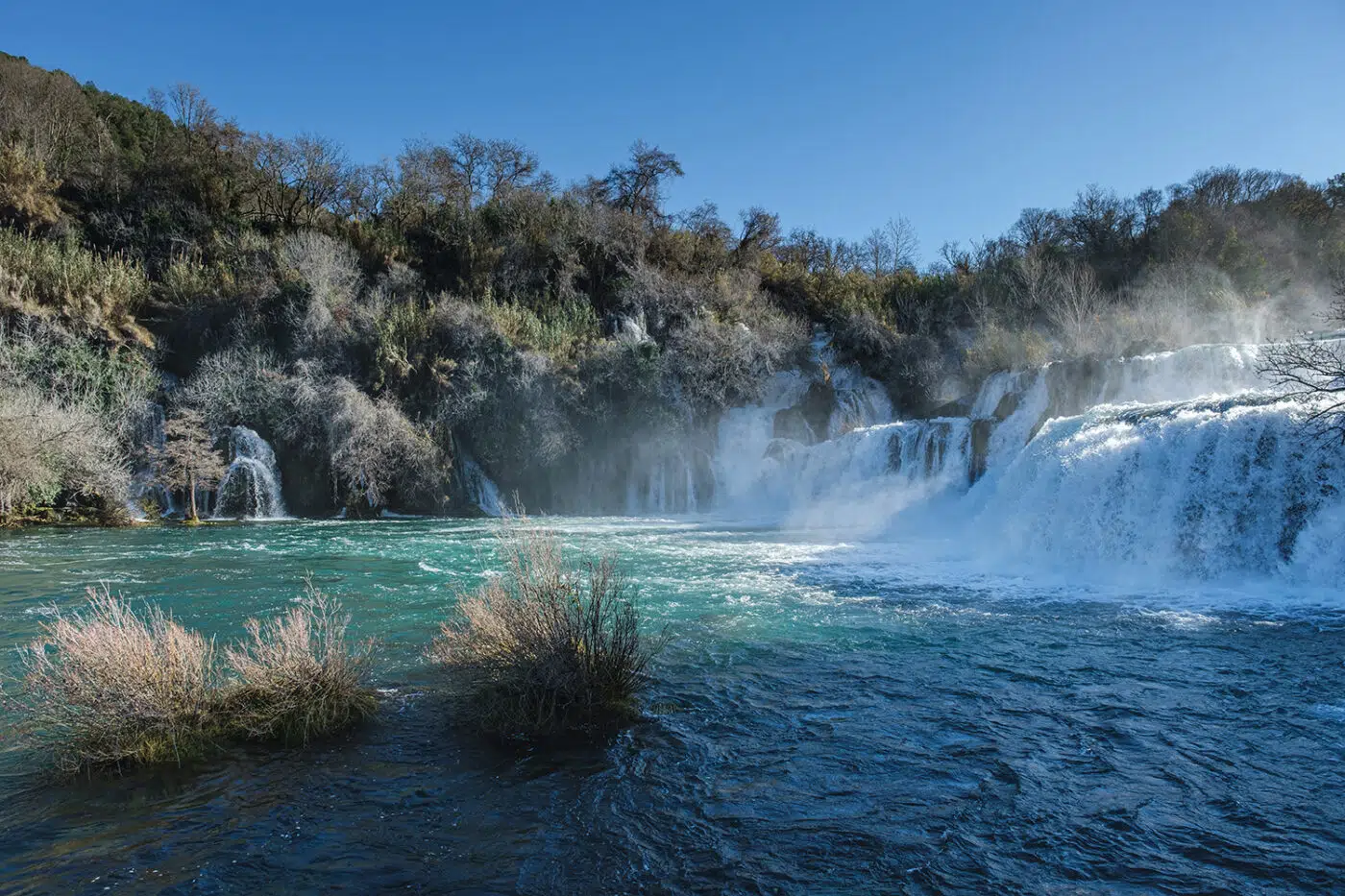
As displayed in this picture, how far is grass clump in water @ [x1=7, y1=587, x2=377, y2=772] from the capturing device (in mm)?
4879

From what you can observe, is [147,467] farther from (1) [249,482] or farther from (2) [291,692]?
(2) [291,692]

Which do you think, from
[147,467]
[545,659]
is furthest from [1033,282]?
[147,467]

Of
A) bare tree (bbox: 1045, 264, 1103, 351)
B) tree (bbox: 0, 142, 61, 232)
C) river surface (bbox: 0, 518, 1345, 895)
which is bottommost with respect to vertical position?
river surface (bbox: 0, 518, 1345, 895)

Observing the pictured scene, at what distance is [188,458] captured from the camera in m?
22.1

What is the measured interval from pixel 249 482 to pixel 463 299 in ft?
40.9

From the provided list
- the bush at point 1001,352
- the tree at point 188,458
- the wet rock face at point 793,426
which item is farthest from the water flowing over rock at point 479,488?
the bush at point 1001,352

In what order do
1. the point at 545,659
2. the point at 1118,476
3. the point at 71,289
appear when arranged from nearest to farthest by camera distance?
the point at 545,659, the point at 1118,476, the point at 71,289

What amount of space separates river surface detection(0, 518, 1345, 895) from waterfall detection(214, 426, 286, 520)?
14804 millimetres

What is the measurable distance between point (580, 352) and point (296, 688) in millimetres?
24795

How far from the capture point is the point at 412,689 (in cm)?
686

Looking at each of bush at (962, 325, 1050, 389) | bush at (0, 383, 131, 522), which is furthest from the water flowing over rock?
bush at (962, 325, 1050, 389)

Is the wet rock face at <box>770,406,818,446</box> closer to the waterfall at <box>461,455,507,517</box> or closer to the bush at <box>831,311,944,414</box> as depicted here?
the bush at <box>831,311,944,414</box>

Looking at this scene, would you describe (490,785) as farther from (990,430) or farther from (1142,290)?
(1142,290)

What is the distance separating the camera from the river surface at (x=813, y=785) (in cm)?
404
